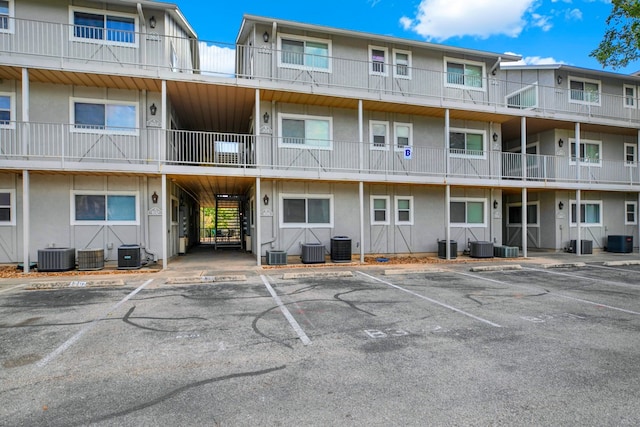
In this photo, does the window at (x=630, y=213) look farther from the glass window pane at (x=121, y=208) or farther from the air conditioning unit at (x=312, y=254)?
the glass window pane at (x=121, y=208)

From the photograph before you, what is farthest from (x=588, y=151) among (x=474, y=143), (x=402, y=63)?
(x=402, y=63)

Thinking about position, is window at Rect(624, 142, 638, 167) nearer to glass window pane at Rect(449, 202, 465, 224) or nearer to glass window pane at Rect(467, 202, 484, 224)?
glass window pane at Rect(467, 202, 484, 224)

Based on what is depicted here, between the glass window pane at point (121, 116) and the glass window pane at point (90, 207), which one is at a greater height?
the glass window pane at point (121, 116)

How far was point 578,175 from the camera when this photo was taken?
50.1ft

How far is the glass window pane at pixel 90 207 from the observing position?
11365 millimetres

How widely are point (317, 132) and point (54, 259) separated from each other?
9527 mm

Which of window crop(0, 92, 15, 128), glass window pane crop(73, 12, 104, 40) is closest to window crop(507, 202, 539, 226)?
glass window pane crop(73, 12, 104, 40)

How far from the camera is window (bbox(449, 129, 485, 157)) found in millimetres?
14898

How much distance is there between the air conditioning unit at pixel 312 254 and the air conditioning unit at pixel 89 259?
21.1 ft

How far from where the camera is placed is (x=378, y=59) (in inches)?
562

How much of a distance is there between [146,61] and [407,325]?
1187 cm

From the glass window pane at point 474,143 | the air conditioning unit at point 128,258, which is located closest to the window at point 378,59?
the glass window pane at point 474,143

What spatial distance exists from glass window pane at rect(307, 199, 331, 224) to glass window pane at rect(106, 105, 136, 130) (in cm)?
674

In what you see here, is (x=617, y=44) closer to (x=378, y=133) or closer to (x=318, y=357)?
(x=378, y=133)
